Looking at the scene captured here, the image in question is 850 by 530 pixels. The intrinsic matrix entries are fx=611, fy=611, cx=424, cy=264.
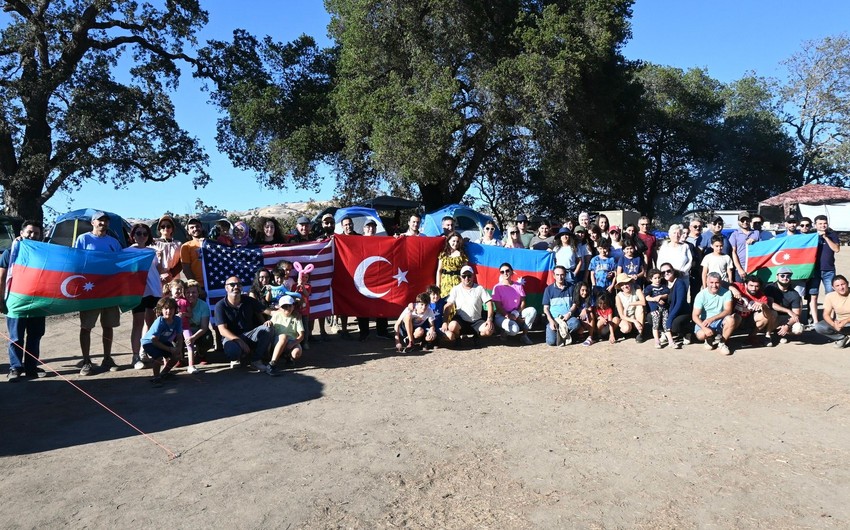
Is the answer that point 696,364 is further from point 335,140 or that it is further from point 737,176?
point 737,176

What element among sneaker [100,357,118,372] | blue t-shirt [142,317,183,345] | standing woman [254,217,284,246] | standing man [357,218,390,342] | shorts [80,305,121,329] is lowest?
sneaker [100,357,118,372]

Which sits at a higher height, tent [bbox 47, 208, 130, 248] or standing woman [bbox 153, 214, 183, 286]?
tent [bbox 47, 208, 130, 248]

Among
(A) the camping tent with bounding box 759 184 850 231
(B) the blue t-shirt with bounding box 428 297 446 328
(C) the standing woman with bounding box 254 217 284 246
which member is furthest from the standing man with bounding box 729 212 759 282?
(A) the camping tent with bounding box 759 184 850 231

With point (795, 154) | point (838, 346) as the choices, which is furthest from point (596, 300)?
point (795, 154)

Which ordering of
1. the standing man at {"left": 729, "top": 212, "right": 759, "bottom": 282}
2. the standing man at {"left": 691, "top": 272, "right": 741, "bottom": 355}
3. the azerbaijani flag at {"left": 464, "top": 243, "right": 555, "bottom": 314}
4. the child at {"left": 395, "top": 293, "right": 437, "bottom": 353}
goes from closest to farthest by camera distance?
the standing man at {"left": 691, "top": 272, "right": 741, "bottom": 355} → the child at {"left": 395, "top": 293, "right": 437, "bottom": 353} → the standing man at {"left": 729, "top": 212, "right": 759, "bottom": 282} → the azerbaijani flag at {"left": 464, "top": 243, "right": 555, "bottom": 314}

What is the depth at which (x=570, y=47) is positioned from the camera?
61.3 feet

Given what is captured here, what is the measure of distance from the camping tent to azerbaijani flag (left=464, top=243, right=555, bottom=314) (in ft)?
80.0

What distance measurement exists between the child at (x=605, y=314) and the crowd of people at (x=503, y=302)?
1 cm

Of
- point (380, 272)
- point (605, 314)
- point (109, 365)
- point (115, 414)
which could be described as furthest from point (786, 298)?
point (109, 365)

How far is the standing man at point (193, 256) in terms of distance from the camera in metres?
7.84

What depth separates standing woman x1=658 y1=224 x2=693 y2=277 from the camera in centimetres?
824

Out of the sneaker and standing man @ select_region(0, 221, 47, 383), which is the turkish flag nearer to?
the sneaker

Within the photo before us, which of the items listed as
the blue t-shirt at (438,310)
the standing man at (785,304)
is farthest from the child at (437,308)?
the standing man at (785,304)

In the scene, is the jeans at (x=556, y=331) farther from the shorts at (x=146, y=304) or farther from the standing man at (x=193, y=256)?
the shorts at (x=146, y=304)
